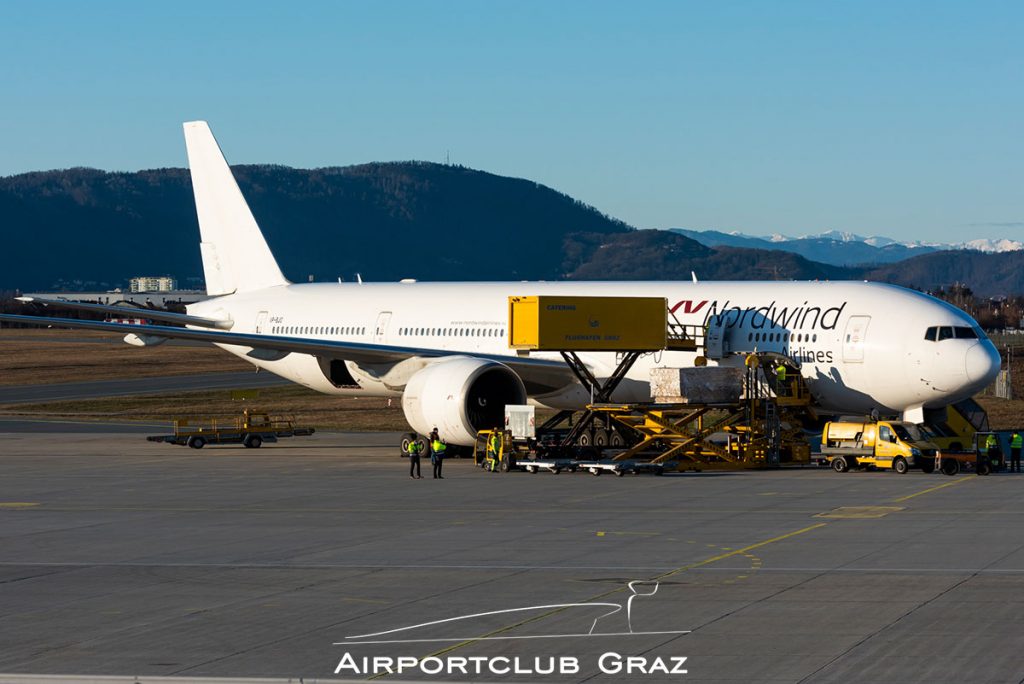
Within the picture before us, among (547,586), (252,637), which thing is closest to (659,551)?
(547,586)

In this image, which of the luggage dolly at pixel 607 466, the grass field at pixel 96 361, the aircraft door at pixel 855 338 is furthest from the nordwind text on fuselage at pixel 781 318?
the grass field at pixel 96 361

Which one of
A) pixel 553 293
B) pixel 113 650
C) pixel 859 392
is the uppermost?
pixel 553 293

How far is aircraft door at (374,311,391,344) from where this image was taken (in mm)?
48344

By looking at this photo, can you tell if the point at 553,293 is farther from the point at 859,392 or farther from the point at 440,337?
the point at 859,392

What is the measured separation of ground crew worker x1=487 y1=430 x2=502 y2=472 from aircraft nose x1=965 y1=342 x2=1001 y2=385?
12.4 metres

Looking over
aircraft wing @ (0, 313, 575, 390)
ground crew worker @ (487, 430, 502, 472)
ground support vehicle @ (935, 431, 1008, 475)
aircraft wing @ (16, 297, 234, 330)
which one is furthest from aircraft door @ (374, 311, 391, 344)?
ground support vehicle @ (935, 431, 1008, 475)

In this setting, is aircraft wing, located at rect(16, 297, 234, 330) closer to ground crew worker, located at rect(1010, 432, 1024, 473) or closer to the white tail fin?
the white tail fin

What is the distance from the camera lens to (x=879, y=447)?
38.5 m

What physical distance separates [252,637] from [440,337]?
29790 mm

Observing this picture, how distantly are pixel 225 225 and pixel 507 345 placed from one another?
52.2 feet

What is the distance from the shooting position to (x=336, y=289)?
170 feet

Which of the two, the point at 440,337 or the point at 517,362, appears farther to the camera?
the point at 440,337

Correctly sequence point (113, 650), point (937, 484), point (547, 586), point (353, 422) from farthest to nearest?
point (353, 422) < point (937, 484) < point (547, 586) < point (113, 650)

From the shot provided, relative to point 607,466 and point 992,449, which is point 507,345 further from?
point 992,449
